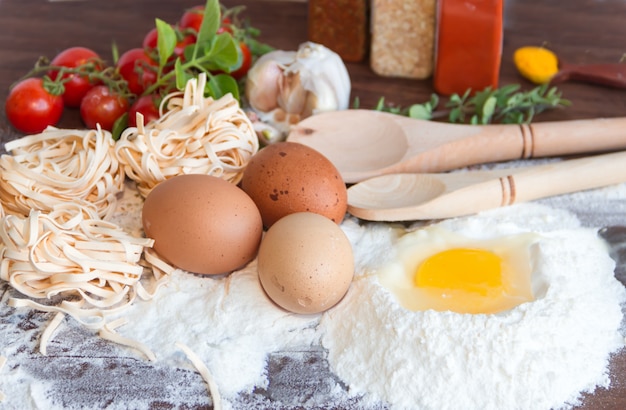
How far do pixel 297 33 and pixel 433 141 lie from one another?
57 centimetres

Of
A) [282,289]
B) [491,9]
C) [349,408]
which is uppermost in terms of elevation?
[491,9]

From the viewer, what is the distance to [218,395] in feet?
3.35

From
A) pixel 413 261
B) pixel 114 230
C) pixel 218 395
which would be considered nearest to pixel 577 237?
pixel 413 261

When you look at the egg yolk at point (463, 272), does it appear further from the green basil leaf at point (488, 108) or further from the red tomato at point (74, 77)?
the red tomato at point (74, 77)

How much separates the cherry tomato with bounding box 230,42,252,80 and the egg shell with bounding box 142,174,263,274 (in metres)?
0.47

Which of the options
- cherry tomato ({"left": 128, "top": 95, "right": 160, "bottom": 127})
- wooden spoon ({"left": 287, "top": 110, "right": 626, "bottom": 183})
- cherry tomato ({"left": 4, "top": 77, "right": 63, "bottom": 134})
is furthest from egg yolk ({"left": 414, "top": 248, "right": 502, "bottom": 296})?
cherry tomato ({"left": 4, "top": 77, "right": 63, "bottom": 134})

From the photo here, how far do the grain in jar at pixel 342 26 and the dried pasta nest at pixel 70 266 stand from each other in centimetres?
72

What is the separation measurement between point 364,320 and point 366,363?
0.07 meters

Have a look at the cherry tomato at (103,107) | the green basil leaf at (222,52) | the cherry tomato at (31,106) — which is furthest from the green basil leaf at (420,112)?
the cherry tomato at (31,106)

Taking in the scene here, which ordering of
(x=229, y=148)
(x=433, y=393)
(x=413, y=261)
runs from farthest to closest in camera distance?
(x=229, y=148)
(x=413, y=261)
(x=433, y=393)

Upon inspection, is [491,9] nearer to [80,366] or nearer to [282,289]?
[282,289]

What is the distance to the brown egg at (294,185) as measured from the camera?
46.5 inches

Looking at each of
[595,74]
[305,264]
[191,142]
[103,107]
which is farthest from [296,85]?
[595,74]

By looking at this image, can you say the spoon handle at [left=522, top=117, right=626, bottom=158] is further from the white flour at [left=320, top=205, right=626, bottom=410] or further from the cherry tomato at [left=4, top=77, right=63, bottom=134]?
the cherry tomato at [left=4, top=77, right=63, bottom=134]
